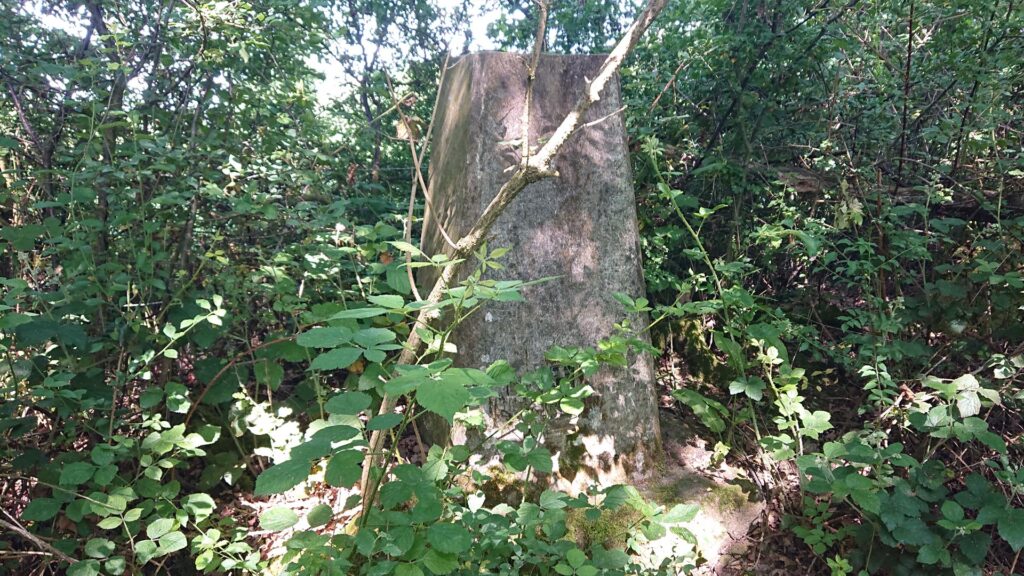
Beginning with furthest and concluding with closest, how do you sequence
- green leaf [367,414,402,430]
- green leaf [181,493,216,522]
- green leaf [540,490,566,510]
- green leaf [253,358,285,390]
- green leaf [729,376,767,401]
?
1. green leaf [253,358,285,390]
2. green leaf [729,376,767,401]
3. green leaf [181,493,216,522]
4. green leaf [540,490,566,510]
5. green leaf [367,414,402,430]

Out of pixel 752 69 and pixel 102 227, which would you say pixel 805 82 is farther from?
pixel 102 227

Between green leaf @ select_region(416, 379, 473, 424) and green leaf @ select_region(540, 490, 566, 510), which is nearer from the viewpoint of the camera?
green leaf @ select_region(416, 379, 473, 424)

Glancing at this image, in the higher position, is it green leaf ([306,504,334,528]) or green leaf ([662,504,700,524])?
green leaf ([306,504,334,528])

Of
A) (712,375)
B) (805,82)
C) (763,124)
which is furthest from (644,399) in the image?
(805,82)

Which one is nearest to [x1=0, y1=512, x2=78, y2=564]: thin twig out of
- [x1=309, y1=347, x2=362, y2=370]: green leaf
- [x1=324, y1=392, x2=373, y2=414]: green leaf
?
[x1=324, y1=392, x2=373, y2=414]: green leaf

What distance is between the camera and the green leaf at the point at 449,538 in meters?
1.61

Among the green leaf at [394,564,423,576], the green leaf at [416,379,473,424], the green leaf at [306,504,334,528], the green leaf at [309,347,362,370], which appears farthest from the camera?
the green leaf at [306,504,334,528]

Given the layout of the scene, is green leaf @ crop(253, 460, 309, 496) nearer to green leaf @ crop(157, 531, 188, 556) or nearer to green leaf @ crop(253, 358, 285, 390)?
green leaf @ crop(157, 531, 188, 556)

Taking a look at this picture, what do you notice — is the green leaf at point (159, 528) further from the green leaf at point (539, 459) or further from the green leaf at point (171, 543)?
the green leaf at point (539, 459)

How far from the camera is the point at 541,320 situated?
2602 millimetres

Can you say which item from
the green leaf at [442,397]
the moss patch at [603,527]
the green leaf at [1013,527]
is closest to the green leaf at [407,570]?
the green leaf at [442,397]

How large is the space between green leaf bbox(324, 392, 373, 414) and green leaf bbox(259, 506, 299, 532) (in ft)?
1.98

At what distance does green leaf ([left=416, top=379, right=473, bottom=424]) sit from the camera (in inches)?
45.4

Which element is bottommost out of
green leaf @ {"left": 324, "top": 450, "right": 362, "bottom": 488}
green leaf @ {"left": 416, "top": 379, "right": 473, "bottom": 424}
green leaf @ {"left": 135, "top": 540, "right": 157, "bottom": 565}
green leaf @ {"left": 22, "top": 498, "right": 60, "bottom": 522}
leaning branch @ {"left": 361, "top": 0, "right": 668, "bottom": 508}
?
green leaf @ {"left": 135, "top": 540, "right": 157, "bottom": 565}
